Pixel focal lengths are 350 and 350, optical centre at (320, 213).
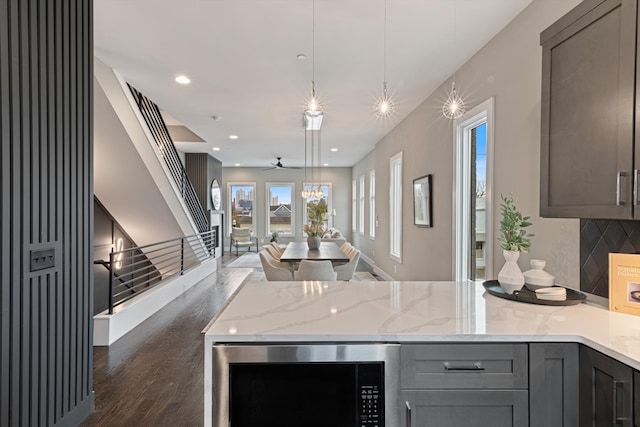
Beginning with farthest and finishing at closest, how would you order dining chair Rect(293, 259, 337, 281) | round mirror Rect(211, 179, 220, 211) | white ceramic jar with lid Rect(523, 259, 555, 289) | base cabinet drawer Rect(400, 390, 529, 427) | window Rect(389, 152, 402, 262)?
round mirror Rect(211, 179, 220, 211), window Rect(389, 152, 402, 262), dining chair Rect(293, 259, 337, 281), white ceramic jar with lid Rect(523, 259, 555, 289), base cabinet drawer Rect(400, 390, 529, 427)

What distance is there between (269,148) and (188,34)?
5478mm

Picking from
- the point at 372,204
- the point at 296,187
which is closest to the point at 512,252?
the point at 372,204

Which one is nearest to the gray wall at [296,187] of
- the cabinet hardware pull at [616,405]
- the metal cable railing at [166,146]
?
the metal cable railing at [166,146]

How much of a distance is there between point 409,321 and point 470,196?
103 inches

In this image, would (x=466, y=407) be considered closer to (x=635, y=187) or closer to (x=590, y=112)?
(x=635, y=187)

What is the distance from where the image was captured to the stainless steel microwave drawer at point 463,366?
50.4 inches

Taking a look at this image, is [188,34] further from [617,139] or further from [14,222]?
[617,139]

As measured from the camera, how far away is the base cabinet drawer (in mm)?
1277

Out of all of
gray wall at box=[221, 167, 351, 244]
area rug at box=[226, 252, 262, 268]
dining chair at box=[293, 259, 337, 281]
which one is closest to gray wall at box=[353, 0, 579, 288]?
dining chair at box=[293, 259, 337, 281]

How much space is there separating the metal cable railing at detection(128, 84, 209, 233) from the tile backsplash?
15.8ft

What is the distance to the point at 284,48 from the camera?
3232mm

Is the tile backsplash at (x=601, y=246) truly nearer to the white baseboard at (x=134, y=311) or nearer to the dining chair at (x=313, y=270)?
the dining chair at (x=313, y=270)

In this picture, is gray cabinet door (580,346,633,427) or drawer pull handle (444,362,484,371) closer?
gray cabinet door (580,346,633,427)

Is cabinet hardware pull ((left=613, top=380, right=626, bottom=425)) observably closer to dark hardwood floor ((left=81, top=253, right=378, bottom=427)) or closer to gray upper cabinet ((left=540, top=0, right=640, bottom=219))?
gray upper cabinet ((left=540, top=0, right=640, bottom=219))
